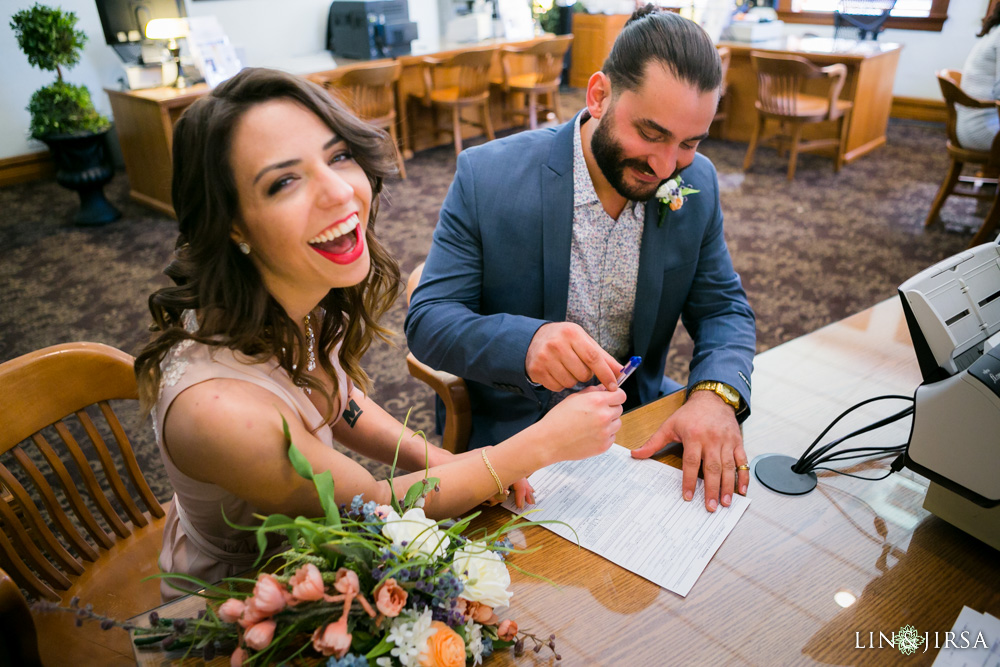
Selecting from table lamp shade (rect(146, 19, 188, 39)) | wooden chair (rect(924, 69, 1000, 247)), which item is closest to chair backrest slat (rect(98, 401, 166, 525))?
table lamp shade (rect(146, 19, 188, 39))

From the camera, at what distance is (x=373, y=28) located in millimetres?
5590

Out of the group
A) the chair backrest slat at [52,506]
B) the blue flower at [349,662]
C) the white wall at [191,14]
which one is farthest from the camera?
the white wall at [191,14]

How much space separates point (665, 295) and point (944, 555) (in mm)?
784

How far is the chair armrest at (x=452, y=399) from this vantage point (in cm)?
156

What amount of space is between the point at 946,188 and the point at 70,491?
500 cm

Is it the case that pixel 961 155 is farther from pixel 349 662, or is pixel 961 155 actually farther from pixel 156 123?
pixel 156 123

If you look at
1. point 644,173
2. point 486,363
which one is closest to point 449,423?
point 486,363

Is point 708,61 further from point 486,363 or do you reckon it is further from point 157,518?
point 157,518

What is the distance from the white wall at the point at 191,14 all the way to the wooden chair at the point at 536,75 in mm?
1605

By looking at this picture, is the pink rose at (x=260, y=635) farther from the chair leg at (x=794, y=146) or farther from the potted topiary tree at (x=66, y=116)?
the chair leg at (x=794, y=146)

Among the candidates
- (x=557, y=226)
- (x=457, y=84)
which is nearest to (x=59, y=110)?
(x=457, y=84)

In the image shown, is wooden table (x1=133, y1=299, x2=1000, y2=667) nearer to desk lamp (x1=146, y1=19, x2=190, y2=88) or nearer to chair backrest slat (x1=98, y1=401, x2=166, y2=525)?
chair backrest slat (x1=98, y1=401, x2=166, y2=525)

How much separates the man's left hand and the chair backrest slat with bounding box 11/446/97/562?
1.04 metres

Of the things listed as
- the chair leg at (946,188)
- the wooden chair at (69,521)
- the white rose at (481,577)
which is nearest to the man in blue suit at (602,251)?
the white rose at (481,577)
